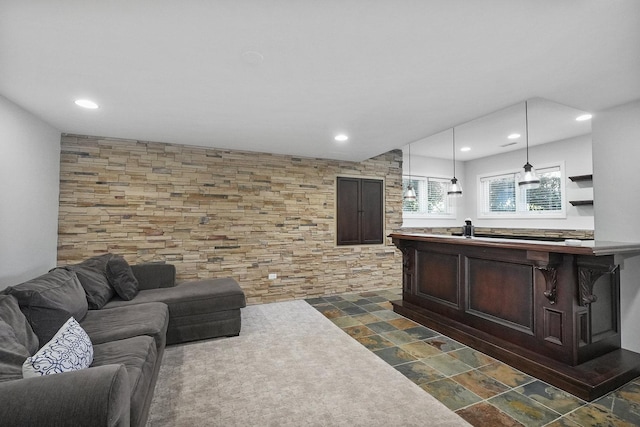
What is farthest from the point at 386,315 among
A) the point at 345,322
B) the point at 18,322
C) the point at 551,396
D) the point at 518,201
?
the point at 518,201

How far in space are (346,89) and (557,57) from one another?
1472mm

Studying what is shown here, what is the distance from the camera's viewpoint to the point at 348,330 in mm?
3621

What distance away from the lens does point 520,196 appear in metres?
5.89

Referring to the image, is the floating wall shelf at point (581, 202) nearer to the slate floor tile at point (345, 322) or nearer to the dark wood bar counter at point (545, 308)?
the dark wood bar counter at point (545, 308)

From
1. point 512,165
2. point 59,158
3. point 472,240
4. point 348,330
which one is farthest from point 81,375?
point 512,165

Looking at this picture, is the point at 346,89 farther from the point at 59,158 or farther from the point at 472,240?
the point at 59,158

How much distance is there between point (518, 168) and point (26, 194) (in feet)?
24.5

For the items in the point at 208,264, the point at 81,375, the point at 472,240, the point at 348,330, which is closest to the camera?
the point at 81,375

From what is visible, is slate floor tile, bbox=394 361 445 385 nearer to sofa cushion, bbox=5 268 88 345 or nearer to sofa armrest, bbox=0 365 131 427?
sofa armrest, bbox=0 365 131 427

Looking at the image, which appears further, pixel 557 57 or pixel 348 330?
pixel 348 330

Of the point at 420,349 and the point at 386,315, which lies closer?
the point at 420,349

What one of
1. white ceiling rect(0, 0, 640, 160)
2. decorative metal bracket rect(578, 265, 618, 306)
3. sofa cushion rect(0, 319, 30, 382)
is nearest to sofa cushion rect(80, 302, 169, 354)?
sofa cushion rect(0, 319, 30, 382)

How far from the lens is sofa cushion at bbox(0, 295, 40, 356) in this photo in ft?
5.69

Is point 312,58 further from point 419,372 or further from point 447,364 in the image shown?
point 447,364
